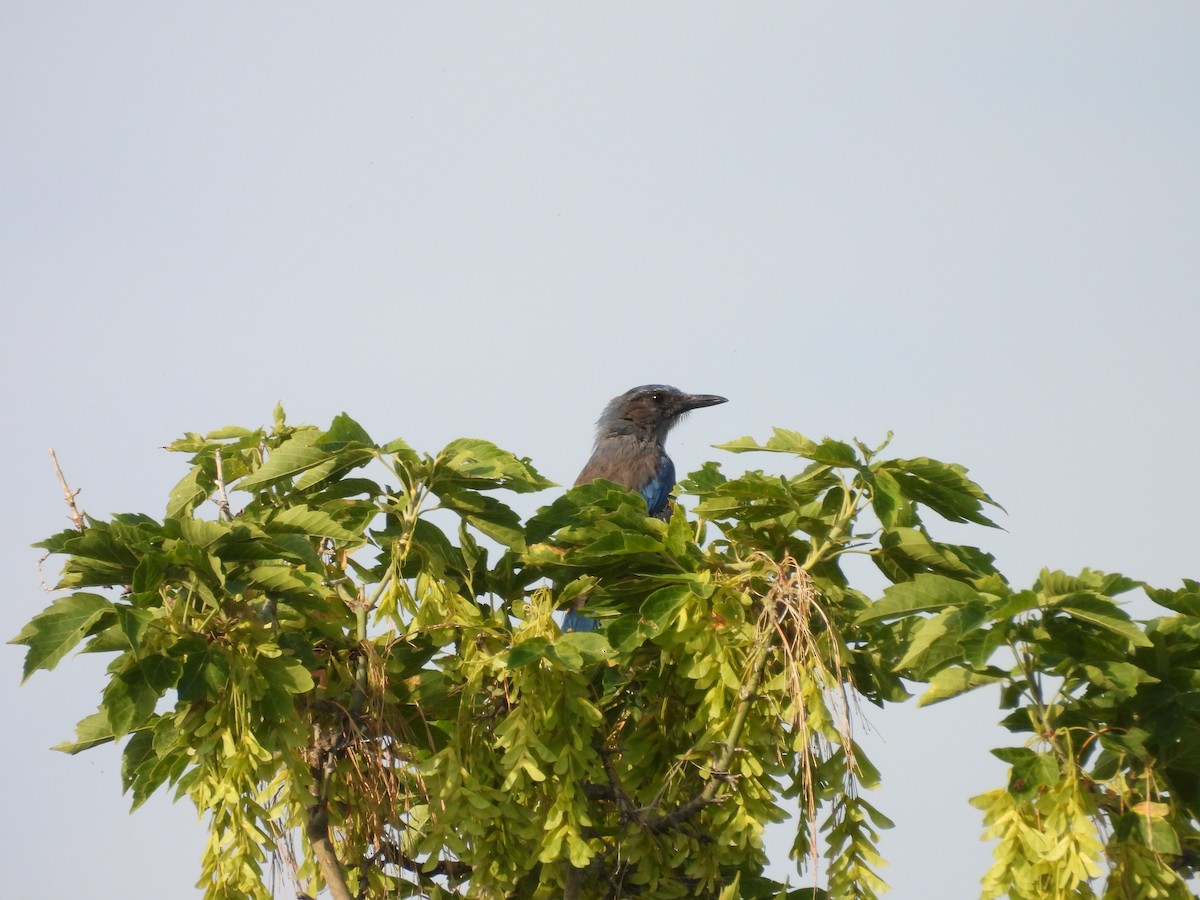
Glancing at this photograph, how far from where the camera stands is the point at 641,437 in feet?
34.9

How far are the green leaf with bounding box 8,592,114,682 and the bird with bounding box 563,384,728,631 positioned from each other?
640cm

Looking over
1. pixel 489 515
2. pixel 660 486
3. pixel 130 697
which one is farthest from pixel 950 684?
pixel 660 486

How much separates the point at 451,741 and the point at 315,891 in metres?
1.03

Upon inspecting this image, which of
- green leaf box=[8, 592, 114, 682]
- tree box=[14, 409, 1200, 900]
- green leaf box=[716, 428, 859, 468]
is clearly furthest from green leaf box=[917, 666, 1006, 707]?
green leaf box=[8, 592, 114, 682]

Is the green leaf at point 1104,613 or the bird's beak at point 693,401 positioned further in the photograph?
the bird's beak at point 693,401

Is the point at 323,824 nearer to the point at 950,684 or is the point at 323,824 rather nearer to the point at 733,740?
the point at 733,740

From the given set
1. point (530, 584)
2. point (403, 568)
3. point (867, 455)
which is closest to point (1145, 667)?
point (867, 455)

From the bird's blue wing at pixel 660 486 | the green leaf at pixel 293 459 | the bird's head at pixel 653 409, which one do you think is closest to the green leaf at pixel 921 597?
the green leaf at pixel 293 459

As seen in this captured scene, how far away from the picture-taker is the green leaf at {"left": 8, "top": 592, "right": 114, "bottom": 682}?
3225mm

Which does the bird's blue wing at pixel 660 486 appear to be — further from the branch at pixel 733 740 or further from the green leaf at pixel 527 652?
the green leaf at pixel 527 652

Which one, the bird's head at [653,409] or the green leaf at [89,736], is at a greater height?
the bird's head at [653,409]

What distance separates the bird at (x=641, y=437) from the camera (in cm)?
991

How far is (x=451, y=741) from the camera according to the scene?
3672 mm

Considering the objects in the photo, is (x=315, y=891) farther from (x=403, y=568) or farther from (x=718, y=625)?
(x=718, y=625)
